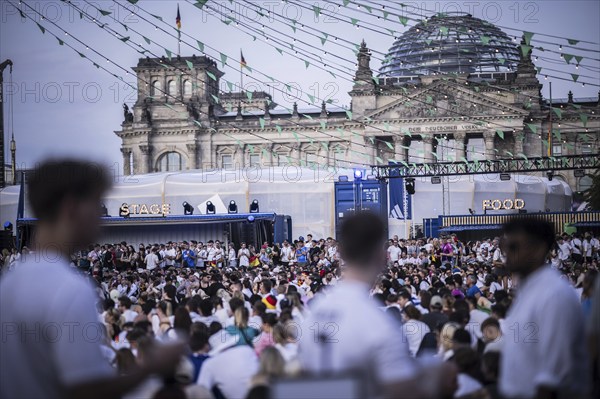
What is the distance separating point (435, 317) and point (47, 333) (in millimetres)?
8469

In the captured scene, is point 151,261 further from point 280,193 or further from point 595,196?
point 595,196

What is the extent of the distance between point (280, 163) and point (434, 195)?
35.8 metres

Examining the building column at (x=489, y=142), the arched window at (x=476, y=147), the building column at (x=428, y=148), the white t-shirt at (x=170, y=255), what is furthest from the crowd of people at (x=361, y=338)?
the arched window at (x=476, y=147)

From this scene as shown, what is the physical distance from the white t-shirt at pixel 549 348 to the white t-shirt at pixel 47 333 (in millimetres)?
2031

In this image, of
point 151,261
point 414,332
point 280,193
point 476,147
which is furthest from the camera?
point 476,147

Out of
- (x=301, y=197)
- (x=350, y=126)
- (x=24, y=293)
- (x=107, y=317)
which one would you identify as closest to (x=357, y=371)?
(x=24, y=293)

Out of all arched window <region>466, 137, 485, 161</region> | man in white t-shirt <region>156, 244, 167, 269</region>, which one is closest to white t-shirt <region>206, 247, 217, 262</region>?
man in white t-shirt <region>156, 244, 167, 269</region>

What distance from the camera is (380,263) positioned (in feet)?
13.9

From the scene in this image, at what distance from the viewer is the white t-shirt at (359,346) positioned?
11.8 feet

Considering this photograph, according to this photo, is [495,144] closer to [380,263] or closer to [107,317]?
[107,317]

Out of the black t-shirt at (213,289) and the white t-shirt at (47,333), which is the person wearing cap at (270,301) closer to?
the black t-shirt at (213,289)

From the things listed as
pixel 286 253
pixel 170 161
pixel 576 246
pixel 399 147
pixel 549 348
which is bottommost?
pixel 286 253

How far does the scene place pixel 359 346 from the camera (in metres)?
3.65

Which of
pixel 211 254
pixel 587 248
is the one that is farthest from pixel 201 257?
pixel 587 248
